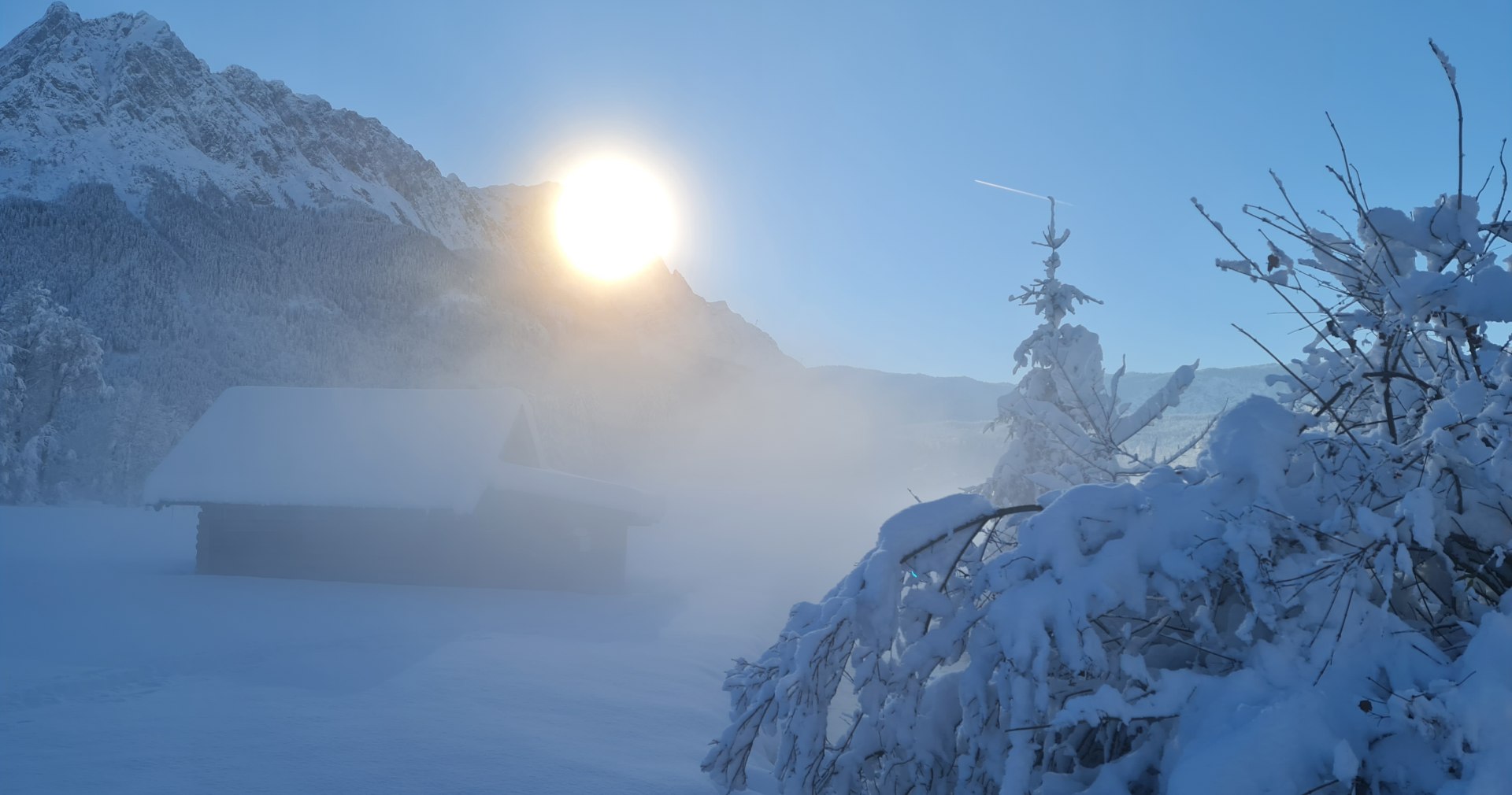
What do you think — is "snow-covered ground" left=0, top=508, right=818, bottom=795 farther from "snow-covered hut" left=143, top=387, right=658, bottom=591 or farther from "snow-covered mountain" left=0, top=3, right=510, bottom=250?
"snow-covered mountain" left=0, top=3, right=510, bottom=250

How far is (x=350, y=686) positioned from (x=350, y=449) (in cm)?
1214

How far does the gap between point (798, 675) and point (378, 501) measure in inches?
742

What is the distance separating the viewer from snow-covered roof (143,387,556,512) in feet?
64.4

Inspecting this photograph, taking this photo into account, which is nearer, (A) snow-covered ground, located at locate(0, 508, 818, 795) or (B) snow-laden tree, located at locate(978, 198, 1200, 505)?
(A) snow-covered ground, located at locate(0, 508, 818, 795)

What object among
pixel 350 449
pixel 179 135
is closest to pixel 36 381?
pixel 350 449

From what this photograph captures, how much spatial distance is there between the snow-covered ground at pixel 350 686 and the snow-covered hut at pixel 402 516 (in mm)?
794

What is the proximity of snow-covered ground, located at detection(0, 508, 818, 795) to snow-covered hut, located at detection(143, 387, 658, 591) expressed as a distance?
31.3 inches

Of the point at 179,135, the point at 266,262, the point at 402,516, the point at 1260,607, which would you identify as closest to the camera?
the point at 1260,607

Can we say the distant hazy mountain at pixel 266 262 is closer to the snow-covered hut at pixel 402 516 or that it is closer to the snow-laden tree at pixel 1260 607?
the snow-covered hut at pixel 402 516

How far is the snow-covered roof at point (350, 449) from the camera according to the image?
19.6m

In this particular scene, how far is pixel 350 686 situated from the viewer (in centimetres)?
1080

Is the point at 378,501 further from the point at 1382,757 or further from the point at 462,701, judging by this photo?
the point at 1382,757

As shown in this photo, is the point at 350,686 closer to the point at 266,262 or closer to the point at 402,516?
the point at 402,516

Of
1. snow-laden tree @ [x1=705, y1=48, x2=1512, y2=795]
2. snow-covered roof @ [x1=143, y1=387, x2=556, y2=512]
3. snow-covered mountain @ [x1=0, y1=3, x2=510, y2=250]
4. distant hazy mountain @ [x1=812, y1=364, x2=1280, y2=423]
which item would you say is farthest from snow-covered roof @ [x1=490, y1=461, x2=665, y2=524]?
distant hazy mountain @ [x1=812, y1=364, x2=1280, y2=423]
